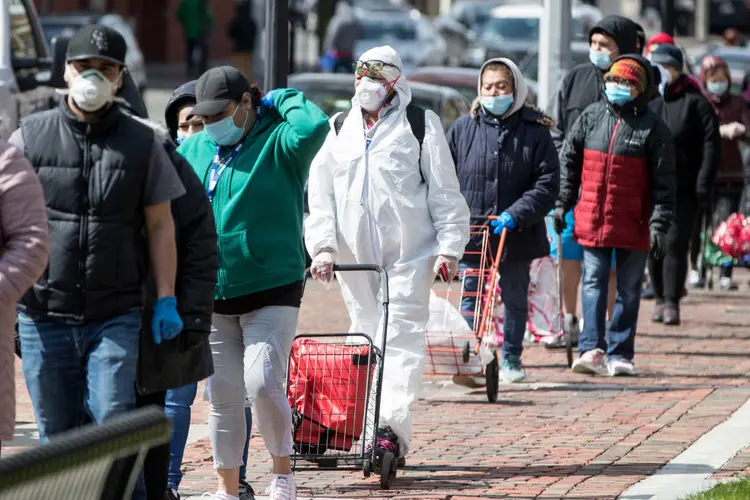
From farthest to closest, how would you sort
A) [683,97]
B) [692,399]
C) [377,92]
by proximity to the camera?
[683,97] < [692,399] < [377,92]

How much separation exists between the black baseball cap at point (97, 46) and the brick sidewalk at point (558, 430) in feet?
7.42

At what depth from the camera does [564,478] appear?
295 inches

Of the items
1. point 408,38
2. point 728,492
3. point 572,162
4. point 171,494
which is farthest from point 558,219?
point 408,38

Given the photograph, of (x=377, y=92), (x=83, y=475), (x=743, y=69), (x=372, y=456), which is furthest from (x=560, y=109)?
(x=743, y=69)

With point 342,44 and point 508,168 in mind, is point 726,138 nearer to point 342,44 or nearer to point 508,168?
point 508,168

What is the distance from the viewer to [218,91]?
6605 mm

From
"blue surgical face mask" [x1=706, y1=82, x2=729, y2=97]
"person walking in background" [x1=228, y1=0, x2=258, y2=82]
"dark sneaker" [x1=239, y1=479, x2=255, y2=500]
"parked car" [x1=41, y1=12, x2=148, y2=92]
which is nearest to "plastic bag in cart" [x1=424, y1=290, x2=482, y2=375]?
"dark sneaker" [x1=239, y1=479, x2=255, y2=500]

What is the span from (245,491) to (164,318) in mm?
1556

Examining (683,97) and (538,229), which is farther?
(683,97)

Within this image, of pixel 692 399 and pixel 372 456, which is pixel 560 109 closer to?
pixel 692 399

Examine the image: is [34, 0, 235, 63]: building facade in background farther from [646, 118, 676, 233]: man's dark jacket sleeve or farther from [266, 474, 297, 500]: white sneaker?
[266, 474, 297, 500]: white sneaker

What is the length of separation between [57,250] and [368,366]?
2.11 metres

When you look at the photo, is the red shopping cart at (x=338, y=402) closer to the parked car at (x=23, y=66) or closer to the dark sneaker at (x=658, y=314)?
the parked car at (x=23, y=66)

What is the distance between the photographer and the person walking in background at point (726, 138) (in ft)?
50.6
